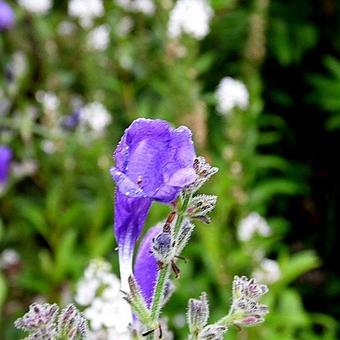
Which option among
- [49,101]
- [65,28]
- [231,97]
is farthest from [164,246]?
[65,28]

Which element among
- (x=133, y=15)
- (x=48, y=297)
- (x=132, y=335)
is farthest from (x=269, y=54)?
(x=132, y=335)

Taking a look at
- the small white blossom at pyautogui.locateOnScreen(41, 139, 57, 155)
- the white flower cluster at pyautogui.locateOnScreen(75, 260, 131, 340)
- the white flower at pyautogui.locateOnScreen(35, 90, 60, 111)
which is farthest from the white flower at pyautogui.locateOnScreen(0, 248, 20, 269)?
the white flower cluster at pyautogui.locateOnScreen(75, 260, 131, 340)

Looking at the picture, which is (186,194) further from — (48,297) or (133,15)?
(133,15)

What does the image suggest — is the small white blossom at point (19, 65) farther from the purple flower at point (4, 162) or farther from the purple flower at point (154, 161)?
the purple flower at point (154, 161)

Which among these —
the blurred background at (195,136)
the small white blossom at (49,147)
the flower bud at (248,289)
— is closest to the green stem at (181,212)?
the flower bud at (248,289)

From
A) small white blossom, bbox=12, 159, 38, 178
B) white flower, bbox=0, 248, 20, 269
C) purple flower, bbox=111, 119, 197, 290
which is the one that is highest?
small white blossom, bbox=12, 159, 38, 178

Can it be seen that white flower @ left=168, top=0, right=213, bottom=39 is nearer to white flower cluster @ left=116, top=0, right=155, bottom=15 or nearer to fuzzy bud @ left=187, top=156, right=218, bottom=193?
white flower cluster @ left=116, top=0, right=155, bottom=15

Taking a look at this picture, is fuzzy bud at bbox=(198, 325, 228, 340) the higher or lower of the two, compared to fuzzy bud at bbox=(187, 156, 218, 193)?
lower
